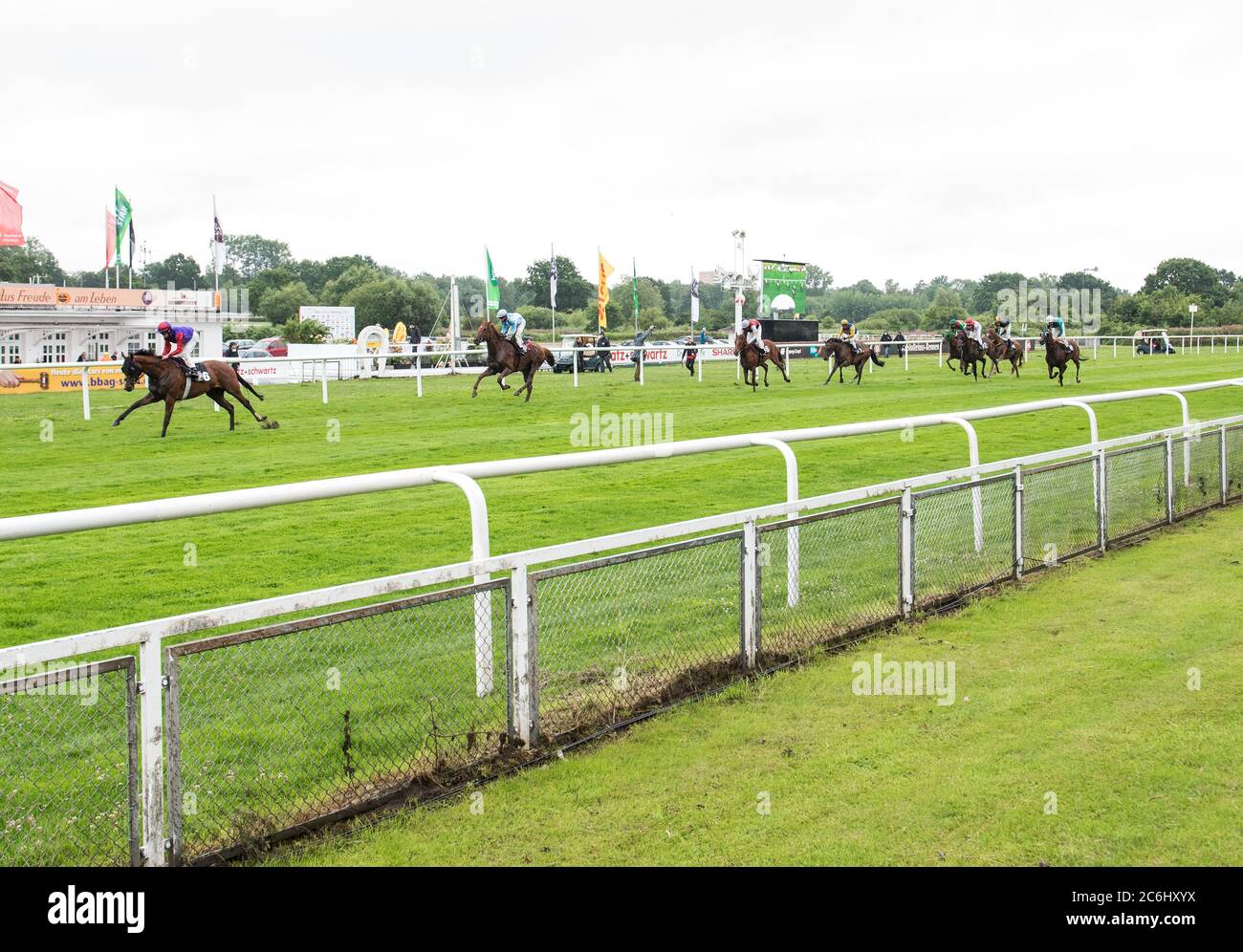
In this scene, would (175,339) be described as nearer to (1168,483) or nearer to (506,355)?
(506,355)

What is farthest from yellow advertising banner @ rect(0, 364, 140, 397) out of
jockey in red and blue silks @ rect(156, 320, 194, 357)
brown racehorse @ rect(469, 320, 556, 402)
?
jockey in red and blue silks @ rect(156, 320, 194, 357)

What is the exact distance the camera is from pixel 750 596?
551 centimetres

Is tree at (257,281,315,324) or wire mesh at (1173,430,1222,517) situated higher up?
tree at (257,281,315,324)

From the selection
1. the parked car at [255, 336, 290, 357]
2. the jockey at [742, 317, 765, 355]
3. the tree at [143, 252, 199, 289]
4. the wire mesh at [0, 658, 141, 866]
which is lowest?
the wire mesh at [0, 658, 141, 866]

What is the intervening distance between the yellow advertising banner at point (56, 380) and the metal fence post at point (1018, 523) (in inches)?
900

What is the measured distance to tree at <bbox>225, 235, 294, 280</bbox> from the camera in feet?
452

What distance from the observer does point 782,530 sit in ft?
18.9

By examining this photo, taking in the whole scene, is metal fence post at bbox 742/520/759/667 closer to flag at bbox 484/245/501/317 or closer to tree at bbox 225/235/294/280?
flag at bbox 484/245/501/317

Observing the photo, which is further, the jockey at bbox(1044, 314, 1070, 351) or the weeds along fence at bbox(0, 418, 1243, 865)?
the jockey at bbox(1044, 314, 1070, 351)

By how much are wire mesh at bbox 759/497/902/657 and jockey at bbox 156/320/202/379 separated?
1263 cm

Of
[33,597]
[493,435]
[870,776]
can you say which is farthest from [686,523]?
[493,435]

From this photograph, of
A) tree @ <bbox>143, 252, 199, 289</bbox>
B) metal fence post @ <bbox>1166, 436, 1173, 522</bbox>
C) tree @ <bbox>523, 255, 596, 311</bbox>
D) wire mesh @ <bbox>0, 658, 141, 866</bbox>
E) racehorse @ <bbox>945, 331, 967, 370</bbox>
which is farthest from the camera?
tree @ <bbox>143, 252, 199, 289</bbox>

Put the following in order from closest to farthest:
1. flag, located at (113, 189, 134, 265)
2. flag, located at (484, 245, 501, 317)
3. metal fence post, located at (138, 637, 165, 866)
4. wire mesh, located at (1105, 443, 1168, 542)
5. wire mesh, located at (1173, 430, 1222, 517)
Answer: metal fence post, located at (138, 637, 165, 866) → wire mesh, located at (1105, 443, 1168, 542) → wire mesh, located at (1173, 430, 1222, 517) → flag, located at (484, 245, 501, 317) → flag, located at (113, 189, 134, 265)

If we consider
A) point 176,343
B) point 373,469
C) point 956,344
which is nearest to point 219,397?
point 176,343
